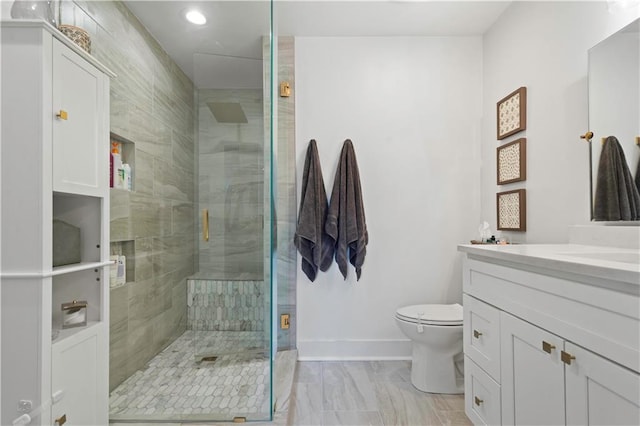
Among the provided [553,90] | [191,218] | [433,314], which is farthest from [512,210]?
[191,218]

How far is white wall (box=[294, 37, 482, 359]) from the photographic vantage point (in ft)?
7.62

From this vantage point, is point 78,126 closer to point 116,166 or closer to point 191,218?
point 116,166

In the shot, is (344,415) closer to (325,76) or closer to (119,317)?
(119,317)

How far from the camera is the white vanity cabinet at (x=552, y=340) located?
758mm

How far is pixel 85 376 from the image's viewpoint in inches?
50.7

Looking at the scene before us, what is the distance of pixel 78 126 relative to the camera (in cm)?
124

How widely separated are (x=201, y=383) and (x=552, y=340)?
155 centimetres

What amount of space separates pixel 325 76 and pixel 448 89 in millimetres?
917

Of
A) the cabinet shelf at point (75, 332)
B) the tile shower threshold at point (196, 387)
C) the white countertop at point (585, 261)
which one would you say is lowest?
the tile shower threshold at point (196, 387)

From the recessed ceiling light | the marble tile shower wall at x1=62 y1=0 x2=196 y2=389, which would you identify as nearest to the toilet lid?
the marble tile shower wall at x1=62 y1=0 x2=196 y2=389

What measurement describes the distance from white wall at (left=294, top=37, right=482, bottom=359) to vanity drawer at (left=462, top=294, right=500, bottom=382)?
2.78 feet

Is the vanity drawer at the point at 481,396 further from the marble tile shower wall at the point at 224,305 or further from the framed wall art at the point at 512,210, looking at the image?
the marble tile shower wall at the point at 224,305

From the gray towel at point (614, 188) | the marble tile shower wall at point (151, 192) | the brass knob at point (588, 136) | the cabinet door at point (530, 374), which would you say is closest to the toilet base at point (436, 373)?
the cabinet door at point (530, 374)

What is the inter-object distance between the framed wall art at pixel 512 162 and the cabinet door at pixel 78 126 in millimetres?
2215
